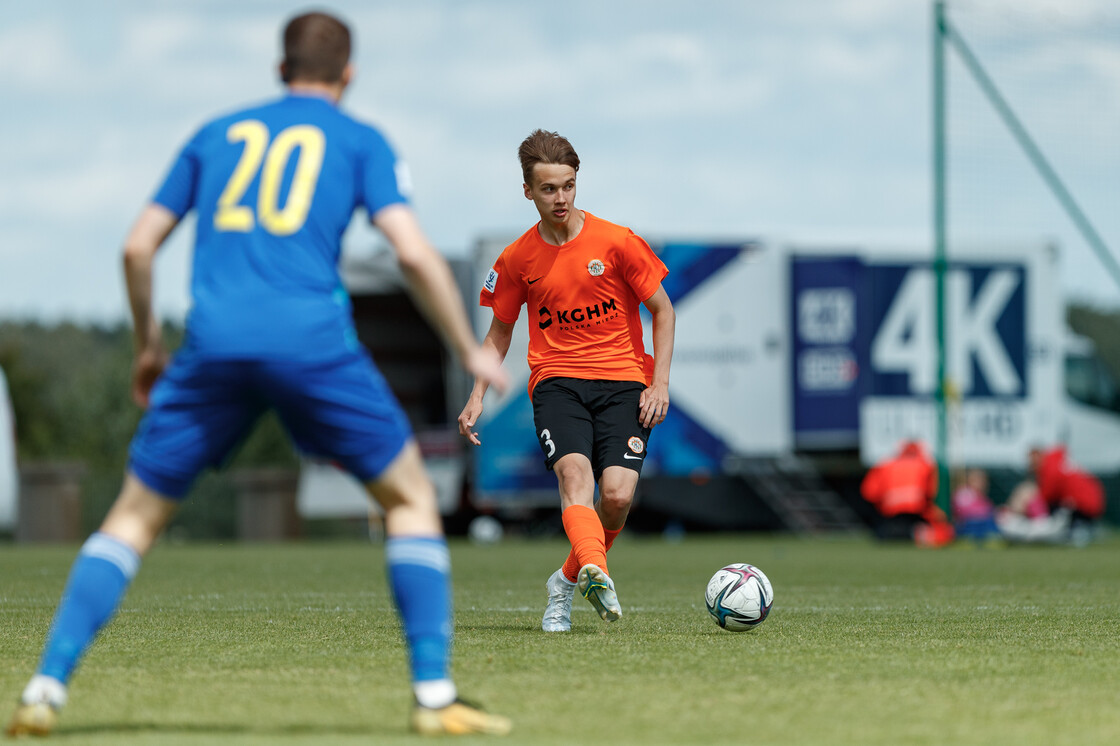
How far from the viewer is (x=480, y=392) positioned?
21.8 ft

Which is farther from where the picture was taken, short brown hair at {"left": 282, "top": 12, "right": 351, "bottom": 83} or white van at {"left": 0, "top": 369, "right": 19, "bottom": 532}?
white van at {"left": 0, "top": 369, "right": 19, "bottom": 532}

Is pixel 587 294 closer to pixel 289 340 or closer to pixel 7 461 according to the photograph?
pixel 289 340

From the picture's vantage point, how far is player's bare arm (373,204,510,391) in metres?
3.71

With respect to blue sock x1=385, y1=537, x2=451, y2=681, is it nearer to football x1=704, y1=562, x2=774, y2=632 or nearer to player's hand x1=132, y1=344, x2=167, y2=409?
player's hand x1=132, y1=344, x2=167, y2=409

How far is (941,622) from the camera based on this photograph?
6.87 m

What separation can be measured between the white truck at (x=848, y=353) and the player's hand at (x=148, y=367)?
18.2 meters

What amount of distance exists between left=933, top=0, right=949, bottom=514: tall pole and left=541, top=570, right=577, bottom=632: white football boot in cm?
1435

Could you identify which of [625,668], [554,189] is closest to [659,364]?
[554,189]

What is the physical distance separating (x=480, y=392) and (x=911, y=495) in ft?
47.9

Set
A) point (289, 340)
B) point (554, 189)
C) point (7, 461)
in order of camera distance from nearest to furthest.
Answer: point (289, 340) → point (554, 189) → point (7, 461)

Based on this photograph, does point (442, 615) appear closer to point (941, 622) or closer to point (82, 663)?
point (82, 663)

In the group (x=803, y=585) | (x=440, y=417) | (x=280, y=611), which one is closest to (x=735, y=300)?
(x=440, y=417)

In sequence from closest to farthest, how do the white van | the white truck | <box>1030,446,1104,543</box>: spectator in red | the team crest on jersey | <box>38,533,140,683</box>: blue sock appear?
1. <box>38,533,140,683</box>: blue sock
2. the team crest on jersey
3. <box>1030,446,1104,543</box>: spectator in red
4. the white truck
5. the white van

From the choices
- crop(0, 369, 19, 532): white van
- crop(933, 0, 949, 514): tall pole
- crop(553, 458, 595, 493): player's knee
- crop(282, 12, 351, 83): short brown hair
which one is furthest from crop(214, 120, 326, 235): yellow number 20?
crop(0, 369, 19, 532): white van
